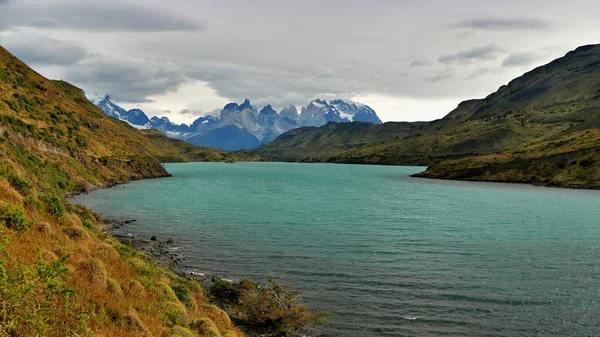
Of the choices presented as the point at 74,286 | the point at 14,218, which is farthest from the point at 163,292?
the point at 14,218

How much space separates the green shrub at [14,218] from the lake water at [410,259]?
62.2 feet

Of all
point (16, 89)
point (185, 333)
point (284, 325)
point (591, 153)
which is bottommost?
point (284, 325)

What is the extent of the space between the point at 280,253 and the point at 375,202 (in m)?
55.2

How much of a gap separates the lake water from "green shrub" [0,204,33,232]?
19.0m

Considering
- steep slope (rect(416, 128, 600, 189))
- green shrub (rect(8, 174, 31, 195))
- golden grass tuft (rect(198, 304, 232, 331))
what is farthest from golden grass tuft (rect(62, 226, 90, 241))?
steep slope (rect(416, 128, 600, 189))

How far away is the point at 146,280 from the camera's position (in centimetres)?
2181

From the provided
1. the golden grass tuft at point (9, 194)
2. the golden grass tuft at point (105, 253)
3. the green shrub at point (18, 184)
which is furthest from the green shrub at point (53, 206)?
the golden grass tuft at point (105, 253)

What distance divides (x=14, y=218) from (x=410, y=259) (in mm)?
36246

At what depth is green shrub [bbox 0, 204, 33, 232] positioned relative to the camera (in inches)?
683

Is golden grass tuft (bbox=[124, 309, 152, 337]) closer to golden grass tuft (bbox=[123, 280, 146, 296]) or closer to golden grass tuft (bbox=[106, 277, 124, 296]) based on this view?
golden grass tuft (bbox=[106, 277, 124, 296])

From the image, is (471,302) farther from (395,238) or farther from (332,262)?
(395,238)

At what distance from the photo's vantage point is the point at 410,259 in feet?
133

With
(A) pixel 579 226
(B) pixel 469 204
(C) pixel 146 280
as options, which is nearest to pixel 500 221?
(A) pixel 579 226

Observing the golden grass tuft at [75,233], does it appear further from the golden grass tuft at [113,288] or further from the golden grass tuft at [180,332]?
the golden grass tuft at [180,332]
